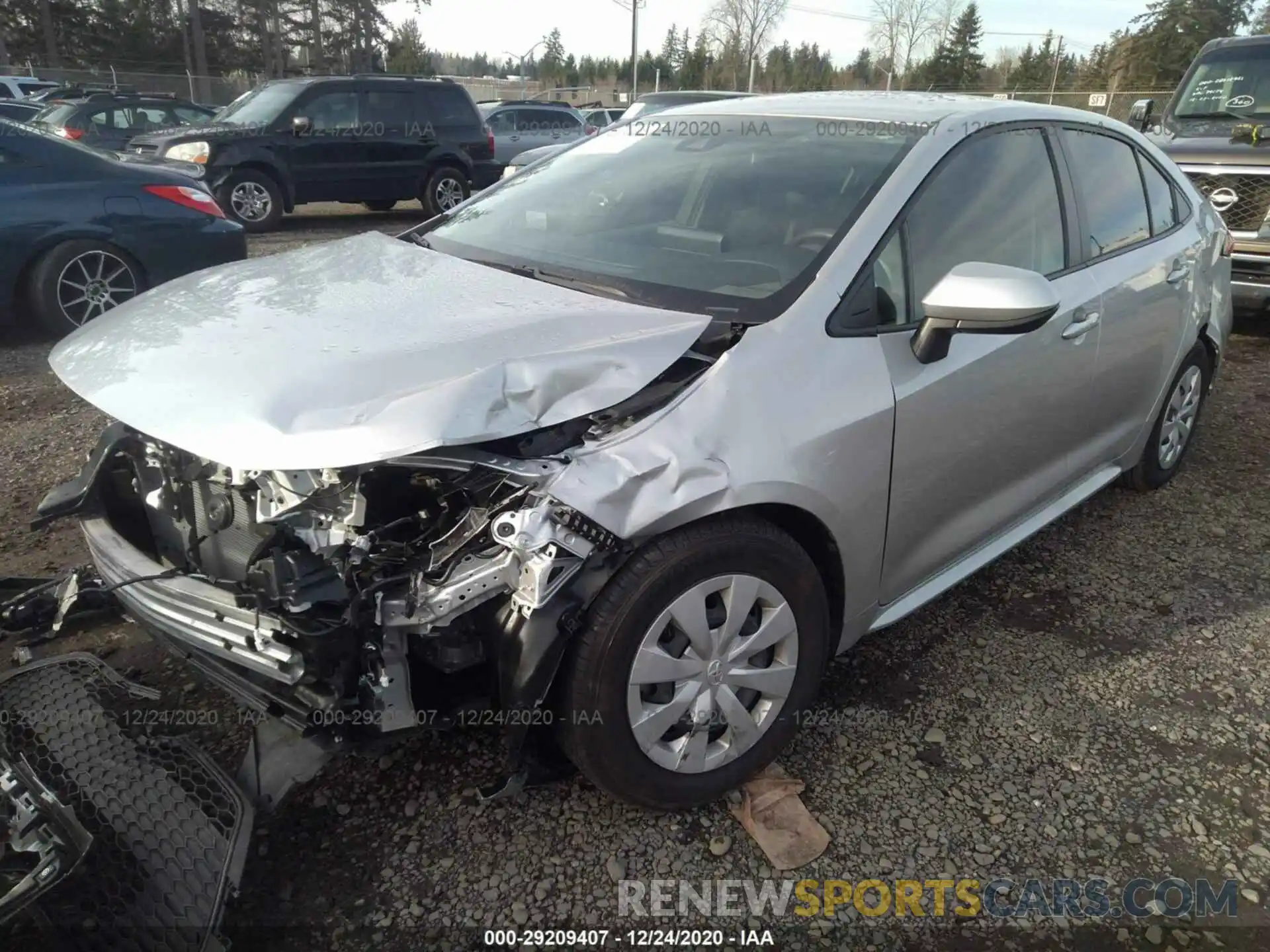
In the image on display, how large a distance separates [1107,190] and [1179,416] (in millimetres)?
1311

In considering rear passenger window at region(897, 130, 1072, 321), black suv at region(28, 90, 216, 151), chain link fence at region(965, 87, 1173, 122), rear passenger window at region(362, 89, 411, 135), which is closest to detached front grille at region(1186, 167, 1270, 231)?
rear passenger window at region(897, 130, 1072, 321)

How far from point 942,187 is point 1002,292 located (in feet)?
1.75

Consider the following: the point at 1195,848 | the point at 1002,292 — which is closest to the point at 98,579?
the point at 1002,292

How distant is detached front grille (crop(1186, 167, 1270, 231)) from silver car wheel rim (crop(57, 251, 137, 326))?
25.1ft

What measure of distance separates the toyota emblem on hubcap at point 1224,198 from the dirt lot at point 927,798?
15.1 feet

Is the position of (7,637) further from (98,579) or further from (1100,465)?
(1100,465)

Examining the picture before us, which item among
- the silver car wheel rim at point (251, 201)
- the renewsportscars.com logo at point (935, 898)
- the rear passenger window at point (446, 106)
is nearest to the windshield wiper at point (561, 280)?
the renewsportscars.com logo at point (935, 898)

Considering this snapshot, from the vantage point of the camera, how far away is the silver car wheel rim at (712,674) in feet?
6.65

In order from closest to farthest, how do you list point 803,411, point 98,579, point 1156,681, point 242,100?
point 803,411
point 98,579
point 1156,681
point 242,100

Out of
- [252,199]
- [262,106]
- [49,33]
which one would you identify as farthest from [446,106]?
[49,33]

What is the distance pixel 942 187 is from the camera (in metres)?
2.59

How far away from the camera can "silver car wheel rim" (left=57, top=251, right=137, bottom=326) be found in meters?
5.77

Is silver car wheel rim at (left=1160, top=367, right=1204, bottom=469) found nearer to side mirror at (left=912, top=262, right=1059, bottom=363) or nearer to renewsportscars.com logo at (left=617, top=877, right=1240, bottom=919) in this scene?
side mirror at (left=912, top=262, right=1059, bottom=363)

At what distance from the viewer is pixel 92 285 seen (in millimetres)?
5871
